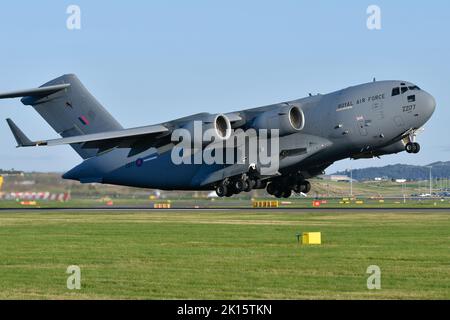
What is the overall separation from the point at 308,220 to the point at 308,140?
4.15 meters

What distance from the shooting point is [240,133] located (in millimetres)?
39062

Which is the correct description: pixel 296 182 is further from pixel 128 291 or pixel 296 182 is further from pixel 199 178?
pixel 128 291

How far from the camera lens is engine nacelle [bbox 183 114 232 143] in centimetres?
3734

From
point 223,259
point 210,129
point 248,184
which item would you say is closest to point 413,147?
point 248,184

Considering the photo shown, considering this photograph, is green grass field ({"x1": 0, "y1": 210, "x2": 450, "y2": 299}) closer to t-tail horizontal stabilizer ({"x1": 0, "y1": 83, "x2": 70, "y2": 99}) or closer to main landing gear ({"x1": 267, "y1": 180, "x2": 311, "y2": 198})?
main landing gear ({"x1": 267, "y1": 180, "x2": 311, "y2": 198})

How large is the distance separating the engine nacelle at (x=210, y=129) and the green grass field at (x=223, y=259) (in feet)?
16.2

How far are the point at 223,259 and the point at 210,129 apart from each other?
58.9 ft

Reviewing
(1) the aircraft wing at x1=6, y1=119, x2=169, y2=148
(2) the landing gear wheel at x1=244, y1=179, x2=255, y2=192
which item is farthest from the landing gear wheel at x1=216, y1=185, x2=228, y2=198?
(1) the aircraft wing at x1=6, y1=119, x2=169, y2=148

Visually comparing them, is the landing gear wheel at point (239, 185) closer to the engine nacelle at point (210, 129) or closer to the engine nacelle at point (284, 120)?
the engine nacelle at point (210, 129)

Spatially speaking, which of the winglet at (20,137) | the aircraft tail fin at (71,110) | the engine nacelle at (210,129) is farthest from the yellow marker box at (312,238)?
the aircraft tail fin at (71,110)

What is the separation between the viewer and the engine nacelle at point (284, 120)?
3722 centimetres

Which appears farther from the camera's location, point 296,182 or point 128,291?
point 296,182

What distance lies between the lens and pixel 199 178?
40562 millimetres
